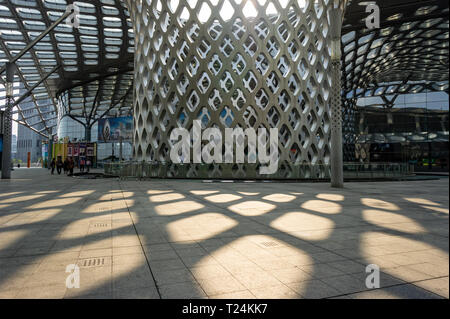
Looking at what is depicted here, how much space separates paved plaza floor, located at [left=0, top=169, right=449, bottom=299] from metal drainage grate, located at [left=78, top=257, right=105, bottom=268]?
0.04 ft

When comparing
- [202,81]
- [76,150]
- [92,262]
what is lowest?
[92,262]

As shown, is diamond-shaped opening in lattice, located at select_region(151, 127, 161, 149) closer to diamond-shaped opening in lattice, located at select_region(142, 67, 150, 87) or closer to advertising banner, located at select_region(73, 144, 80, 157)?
diamond-shaped opening in lattice, located at select_region(142, 67, 150, 87)

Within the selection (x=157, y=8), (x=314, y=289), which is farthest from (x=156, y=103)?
(x=314, y=289)

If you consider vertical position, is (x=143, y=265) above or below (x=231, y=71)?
below

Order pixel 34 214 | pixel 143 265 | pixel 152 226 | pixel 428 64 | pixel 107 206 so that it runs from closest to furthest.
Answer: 1. pixel 143 265
2. pixel 152 226
3. pixel 34 214
4. pixel 107 206
5. pixel 428 64

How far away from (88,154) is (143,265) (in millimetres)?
48981

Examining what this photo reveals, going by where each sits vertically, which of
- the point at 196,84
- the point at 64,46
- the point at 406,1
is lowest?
the point at 196,84

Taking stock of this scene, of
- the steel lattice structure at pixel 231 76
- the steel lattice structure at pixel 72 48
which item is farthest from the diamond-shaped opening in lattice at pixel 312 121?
the steel lattice structure at pixel 72 48

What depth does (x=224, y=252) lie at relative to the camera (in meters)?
4.00

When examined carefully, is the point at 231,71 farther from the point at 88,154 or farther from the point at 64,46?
the point at 88,154

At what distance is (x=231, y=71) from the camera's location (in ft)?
64.3

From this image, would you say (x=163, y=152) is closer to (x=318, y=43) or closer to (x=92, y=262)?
(x=318, y=43)

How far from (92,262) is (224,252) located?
5.59 feet
